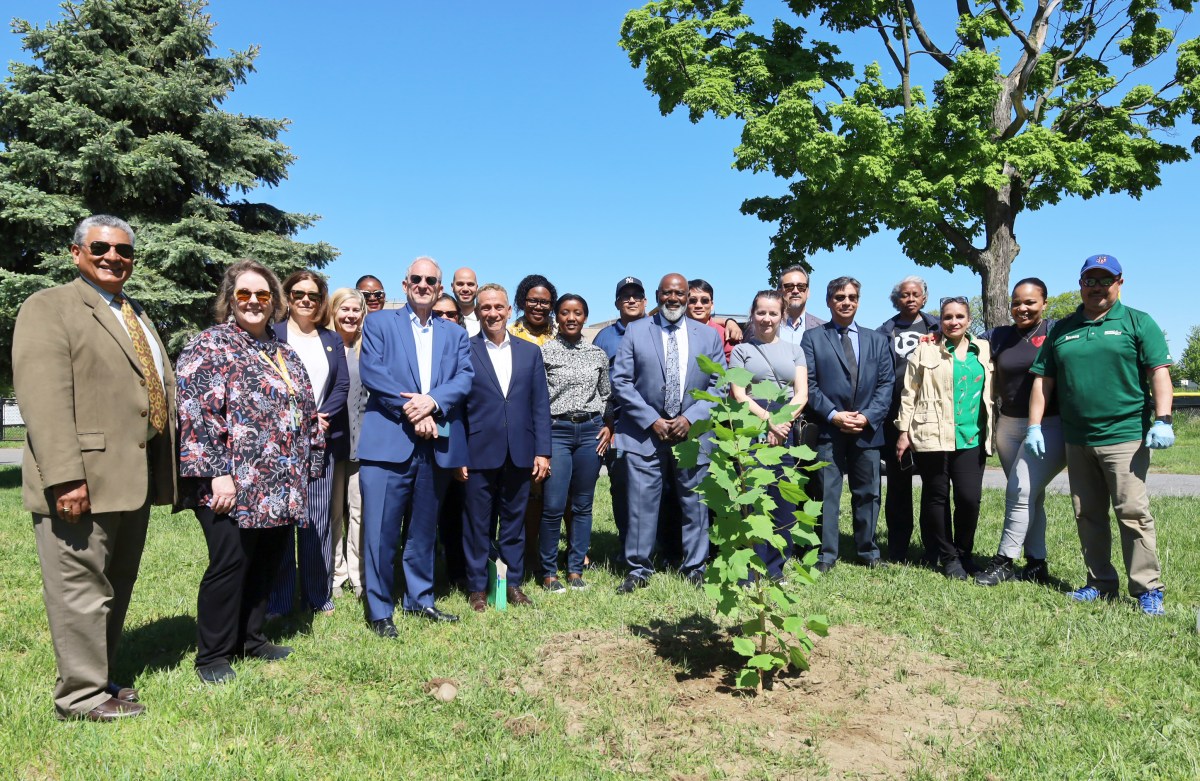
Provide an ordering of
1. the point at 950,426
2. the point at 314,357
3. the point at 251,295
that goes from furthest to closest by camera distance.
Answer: the point at 950,426 < the point at 314,357 < the point at 251,295

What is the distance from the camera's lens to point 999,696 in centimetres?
384

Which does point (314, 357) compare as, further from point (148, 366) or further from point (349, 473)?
point (148, 366)

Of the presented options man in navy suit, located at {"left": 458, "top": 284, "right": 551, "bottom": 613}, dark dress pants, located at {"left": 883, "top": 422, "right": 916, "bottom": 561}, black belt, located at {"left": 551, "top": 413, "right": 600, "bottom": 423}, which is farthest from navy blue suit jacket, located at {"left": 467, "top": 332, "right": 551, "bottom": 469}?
dark dress pants, located at {"left": 883, "top": 422, "right": 916, "bottom": 561}

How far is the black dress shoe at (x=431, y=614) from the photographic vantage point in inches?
201

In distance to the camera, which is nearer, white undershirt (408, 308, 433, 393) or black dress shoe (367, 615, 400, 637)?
black dress shoe (367, 615, 400, 637)

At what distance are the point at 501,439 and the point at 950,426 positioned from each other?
3.49m

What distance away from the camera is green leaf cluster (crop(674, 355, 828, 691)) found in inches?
148

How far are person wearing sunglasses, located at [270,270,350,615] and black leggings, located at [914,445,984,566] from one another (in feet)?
14.7

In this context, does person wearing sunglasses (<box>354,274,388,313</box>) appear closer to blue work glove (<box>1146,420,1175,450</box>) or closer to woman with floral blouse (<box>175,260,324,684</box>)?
woman with floral blouse (<box>175,260,324,684</box>)

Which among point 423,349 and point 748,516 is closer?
point 748,516

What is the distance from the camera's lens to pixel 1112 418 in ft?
17.1

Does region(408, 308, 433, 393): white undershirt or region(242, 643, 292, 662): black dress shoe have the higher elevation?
region(408, 308, 433, 393): white undershirt

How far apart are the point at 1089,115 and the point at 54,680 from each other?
67.9 ft

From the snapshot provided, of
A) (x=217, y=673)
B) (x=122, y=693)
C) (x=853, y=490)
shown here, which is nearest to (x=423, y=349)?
(x=217, y=673)
